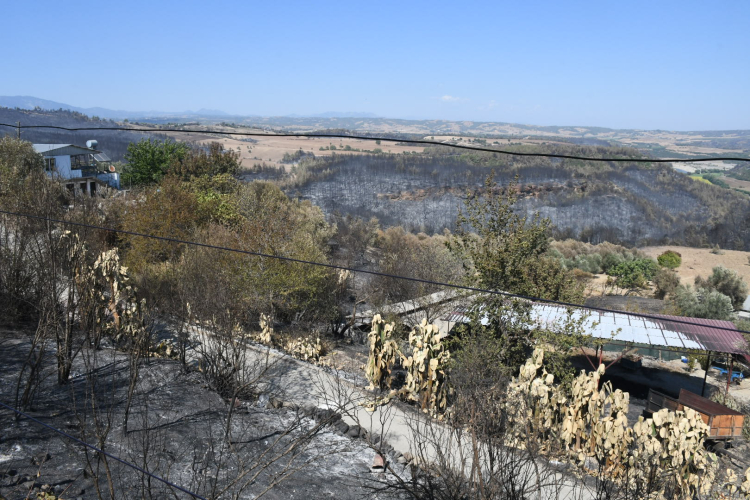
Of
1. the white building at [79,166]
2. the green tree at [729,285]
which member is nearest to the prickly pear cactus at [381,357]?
the green tree at [729,285]

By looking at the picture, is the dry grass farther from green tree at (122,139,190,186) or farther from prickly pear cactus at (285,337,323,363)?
green tree at (122,139,190,186)

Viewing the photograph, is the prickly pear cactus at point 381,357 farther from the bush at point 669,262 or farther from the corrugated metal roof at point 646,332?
the bush at point 669,262

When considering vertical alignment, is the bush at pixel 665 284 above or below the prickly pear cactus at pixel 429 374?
below

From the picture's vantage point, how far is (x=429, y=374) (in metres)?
11.4

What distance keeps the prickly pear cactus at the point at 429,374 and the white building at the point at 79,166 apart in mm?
31450

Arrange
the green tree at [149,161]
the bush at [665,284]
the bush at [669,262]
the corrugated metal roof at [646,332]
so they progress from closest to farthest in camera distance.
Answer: the corrugated metal roof at [646,332], the bush at [665,284], the green tree at [149,161], the bush at [669,262]

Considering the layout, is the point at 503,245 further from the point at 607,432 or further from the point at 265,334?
the point at 265,334

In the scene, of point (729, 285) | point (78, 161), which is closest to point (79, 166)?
point (78, 161)

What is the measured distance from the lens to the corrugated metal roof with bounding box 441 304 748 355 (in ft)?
45.5

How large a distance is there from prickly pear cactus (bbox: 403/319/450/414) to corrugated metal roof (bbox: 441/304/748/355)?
1977mm

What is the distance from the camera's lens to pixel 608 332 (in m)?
14.6

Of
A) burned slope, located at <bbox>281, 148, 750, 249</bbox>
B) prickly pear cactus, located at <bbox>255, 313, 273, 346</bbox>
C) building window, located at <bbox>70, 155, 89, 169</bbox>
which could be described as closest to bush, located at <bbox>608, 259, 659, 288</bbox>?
burned slope, located at <bbox>281, 148, 750, 249</bbox>

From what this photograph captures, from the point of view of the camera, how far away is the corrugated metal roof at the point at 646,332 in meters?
13.9

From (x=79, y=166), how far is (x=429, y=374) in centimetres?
3792
